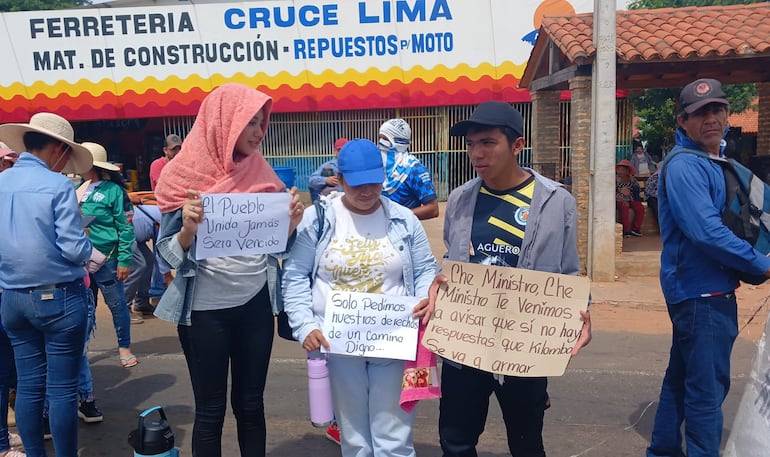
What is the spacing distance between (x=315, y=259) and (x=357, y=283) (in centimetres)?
22

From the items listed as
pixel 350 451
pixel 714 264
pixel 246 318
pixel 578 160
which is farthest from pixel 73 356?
pixel 578 160

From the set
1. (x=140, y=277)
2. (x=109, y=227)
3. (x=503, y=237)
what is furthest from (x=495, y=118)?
(x=140, y=277)

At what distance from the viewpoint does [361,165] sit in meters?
2.68

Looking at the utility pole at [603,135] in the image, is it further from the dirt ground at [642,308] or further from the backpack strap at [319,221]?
the backpack strap at [319,221]

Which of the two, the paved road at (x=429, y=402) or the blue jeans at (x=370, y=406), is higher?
the blue jeans at (x=370, y=406)

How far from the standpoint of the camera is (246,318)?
293 cm

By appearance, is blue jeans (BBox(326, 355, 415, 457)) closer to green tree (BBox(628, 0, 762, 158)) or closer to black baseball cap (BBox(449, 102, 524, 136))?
black baseball cap (BBox(449, 102, 524, 136))

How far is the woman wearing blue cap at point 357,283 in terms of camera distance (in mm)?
2779

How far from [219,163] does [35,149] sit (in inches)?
47.5

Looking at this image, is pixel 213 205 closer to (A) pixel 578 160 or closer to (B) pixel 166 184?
(B) pixel 166 184

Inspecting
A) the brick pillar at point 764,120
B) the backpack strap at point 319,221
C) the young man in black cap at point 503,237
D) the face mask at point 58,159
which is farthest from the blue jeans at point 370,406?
the brick pillar at point 764,120

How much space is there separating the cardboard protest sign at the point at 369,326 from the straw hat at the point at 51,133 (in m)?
1.77


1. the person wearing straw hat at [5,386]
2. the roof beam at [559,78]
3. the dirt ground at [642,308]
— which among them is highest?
the roof beam at [559,78]

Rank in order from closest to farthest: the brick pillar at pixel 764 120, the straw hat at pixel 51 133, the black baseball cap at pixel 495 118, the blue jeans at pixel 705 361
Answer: the black baseball cap at pixel 495 118 < the blue jeans at pixel 705 361 < the straw hat at pixel 51 133 < the brick pillar at pixel 764 120
